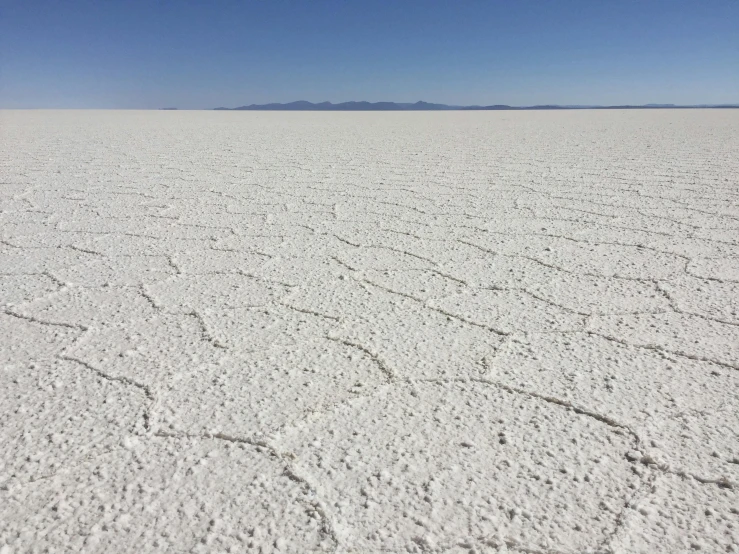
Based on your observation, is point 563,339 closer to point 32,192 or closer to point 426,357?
point 426,357

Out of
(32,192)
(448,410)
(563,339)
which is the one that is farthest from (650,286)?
(32,192)

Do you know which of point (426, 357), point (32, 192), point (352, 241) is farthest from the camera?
point (32, 192)

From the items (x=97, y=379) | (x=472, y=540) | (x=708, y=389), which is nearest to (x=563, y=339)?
(x=708, y=389)

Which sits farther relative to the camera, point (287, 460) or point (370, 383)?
point (370, 383)

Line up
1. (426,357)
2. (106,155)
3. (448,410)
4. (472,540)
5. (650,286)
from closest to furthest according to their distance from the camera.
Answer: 1. (472,540)
2. (448,410)
3. (426,357)
4. (650,286)
5. (106,155)

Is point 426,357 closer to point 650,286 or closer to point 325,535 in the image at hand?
point 325,535

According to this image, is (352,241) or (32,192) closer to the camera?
(352,241)
